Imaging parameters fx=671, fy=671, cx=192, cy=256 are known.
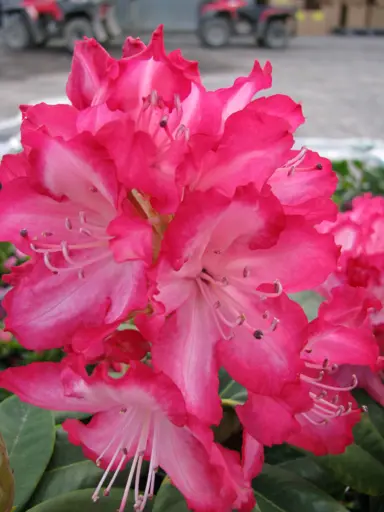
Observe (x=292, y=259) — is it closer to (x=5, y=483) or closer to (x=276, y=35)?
(x=5, y=483)

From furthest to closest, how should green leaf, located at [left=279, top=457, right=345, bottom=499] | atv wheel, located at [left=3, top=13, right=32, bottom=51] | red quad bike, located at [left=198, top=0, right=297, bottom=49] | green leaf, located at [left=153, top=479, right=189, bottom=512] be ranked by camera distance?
red quad bike, located at [left=198, top=0, right=297, bottom=49], atv wheel, located at [left=3, top=13, right=32, bottom=51], green leaf, located at [left=279, top=457, right=345, bottom=499], green leaf, located at [left=153, top=479, right=189, bottom=512]

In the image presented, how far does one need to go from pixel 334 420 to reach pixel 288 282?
16 centimetres

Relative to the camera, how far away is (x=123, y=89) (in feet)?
1.42

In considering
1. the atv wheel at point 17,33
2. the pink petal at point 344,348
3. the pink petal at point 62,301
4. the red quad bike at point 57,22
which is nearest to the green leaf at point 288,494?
the pink petal at point 344,348

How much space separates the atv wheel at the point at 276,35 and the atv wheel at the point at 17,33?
2715 millimetres

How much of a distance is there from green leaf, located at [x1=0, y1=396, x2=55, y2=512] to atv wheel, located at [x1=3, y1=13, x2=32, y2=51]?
7.33 meters

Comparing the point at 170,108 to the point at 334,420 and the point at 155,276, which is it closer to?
the point at 155,276

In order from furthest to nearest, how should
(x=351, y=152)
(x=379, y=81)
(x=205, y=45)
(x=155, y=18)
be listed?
(x=155, y=18), (x=205, y=45), (x=379, y=81), (x=351, y=152)

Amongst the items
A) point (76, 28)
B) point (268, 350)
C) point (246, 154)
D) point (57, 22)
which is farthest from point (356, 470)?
point (57, 22)

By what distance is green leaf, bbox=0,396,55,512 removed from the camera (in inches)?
22.6

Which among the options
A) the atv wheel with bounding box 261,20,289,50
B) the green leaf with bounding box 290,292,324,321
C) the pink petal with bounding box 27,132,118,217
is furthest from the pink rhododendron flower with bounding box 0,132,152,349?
the atv wheel with bounding box 261,20,289,50

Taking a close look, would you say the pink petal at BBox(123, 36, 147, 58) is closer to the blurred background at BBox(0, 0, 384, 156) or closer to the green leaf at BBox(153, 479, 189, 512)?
the green leaf at BBox(153, 479, 189, 512)

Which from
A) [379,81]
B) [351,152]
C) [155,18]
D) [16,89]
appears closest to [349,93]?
[379,81]

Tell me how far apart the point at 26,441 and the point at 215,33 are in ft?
26.1
